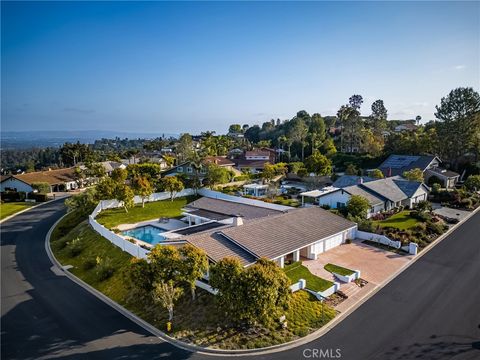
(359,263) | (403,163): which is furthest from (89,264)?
(403,163)

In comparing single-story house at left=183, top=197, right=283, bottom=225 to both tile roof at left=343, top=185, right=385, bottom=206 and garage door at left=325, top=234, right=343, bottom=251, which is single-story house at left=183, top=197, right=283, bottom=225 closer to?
garage door at left=325, top=234, right=343, bottom=251

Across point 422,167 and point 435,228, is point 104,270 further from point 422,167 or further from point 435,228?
point 422,167

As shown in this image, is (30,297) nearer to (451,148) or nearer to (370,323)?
(370,323)

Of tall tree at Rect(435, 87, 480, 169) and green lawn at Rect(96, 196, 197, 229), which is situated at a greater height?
tall tree at Rect(435, 87, 480, 169)

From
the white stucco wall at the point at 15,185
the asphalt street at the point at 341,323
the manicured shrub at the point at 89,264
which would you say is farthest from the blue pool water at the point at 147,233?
the white stucco wall at the point at 15,185

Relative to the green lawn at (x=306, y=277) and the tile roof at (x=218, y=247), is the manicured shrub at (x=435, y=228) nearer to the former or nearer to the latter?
the green lawn at (x=306, y=277)

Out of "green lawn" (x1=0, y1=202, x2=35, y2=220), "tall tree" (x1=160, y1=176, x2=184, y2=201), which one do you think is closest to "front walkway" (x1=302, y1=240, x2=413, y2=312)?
"tall tree" (x1=160, y1=176, x2=184, y2=201)
